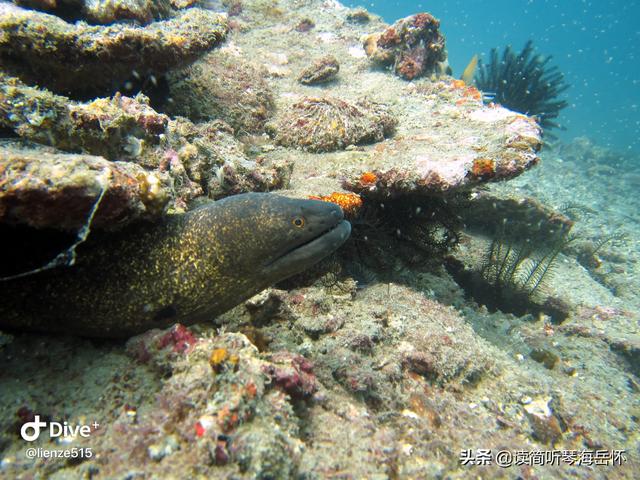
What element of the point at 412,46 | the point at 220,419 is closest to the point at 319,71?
the point at 412,46

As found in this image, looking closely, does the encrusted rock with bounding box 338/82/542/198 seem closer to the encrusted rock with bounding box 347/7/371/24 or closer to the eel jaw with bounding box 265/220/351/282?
the eel jaw with bounding box 265/220/351/282

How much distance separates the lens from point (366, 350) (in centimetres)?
319

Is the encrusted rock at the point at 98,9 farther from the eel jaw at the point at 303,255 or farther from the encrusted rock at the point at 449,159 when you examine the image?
the eel jaw at the point at 303,255

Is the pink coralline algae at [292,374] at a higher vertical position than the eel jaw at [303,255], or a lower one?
lower

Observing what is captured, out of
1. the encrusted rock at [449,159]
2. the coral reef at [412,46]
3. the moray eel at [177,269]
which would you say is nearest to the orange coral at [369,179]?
the encrusted rock at [449,159]

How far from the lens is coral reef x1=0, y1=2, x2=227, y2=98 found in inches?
140

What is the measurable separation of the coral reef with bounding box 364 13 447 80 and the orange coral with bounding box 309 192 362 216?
5.39 m

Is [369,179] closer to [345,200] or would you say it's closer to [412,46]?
[345,200]

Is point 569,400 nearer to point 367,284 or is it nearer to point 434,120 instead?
point 367,284

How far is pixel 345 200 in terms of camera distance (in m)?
4.02

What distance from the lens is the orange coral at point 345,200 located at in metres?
3.99

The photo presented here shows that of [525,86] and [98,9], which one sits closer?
[98,9]

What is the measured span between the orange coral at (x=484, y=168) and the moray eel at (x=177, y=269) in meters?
2.21

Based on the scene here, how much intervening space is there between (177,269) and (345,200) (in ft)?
6.71
